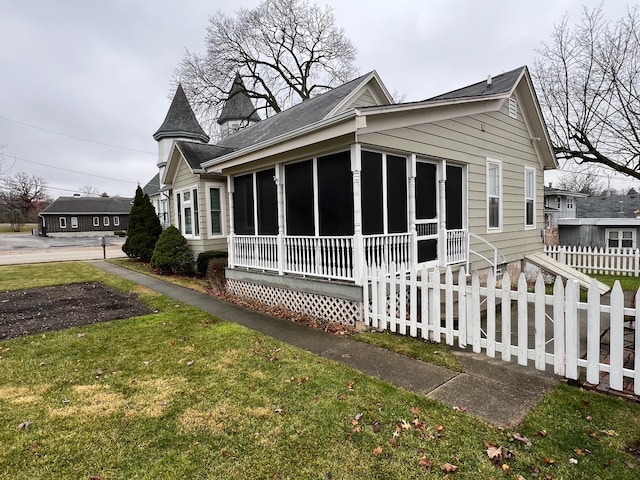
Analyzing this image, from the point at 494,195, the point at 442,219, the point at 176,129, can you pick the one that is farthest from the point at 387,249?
the point at 176,129

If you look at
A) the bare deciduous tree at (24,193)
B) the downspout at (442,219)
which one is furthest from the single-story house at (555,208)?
the bare deciduous tree at (24,193)

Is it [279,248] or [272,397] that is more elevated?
[279,248]

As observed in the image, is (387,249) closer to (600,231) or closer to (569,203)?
(600,231)

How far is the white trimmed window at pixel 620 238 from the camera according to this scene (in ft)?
66.8

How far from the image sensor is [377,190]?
6.92 meters

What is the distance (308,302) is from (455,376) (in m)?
3.57

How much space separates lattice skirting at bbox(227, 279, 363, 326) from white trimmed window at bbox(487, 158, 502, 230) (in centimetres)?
553

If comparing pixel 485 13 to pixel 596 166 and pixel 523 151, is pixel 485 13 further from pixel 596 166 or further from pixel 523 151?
pixel 596 166

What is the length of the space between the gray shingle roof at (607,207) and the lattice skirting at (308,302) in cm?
3360

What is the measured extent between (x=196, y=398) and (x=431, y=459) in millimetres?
2381

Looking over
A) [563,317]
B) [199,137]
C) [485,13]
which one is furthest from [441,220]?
[199,137]

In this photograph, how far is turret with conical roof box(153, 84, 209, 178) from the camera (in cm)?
2027

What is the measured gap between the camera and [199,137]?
70.3 feet

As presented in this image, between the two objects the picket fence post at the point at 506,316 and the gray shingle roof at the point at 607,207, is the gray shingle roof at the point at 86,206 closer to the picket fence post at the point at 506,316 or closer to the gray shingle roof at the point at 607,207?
the gray shingle roof at the point at 607,207
